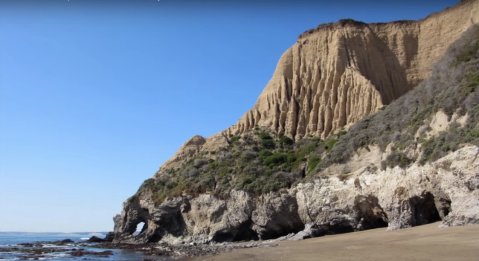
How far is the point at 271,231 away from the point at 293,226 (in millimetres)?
1914

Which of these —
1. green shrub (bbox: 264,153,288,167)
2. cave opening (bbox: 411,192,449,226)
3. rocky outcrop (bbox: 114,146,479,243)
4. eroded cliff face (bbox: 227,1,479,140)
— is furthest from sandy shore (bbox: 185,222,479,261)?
eroded cliff face (bbox: 227,1,479,140)

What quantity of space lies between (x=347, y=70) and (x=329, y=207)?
22.7 metres

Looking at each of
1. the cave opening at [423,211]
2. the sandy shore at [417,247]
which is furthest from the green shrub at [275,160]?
the sandy shore at [417,247]

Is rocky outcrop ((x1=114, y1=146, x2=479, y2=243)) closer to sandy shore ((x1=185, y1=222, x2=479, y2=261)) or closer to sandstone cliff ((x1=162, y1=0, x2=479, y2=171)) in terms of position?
sandy shore ((x1=185, y1=222, x2=479, y2=261))

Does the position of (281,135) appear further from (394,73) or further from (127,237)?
(127,237)

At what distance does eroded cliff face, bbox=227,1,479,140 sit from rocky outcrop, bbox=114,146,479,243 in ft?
46.6

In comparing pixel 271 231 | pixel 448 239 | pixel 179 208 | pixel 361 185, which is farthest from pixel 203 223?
pixel 448 239

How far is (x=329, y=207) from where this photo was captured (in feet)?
87.8

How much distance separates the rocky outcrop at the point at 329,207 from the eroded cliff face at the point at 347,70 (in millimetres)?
14195

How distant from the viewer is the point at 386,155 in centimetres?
2564

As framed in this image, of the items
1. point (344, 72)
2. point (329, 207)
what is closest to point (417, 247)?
point (329, 207)

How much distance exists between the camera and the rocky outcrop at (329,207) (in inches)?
723

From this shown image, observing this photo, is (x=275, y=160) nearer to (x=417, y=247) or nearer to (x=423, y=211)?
(x=423, y=211)

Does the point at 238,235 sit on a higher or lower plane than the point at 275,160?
lower
